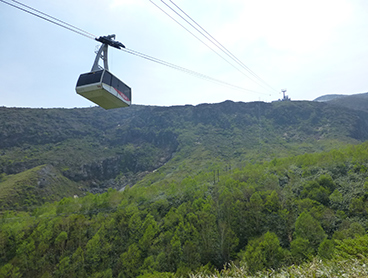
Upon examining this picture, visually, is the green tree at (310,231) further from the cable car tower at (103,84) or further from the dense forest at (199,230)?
the cable car tower at (103,84)

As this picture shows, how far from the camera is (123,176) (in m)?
126

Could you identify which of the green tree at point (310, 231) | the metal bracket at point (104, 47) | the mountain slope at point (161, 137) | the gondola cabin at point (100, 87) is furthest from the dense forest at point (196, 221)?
the metal bracket at point (104, 47)

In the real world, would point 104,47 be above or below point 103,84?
above

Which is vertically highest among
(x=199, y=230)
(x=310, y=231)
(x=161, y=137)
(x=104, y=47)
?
(x=104, y=47)

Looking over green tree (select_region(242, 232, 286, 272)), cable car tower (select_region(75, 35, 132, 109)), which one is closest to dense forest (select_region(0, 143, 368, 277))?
green tree (select_region(242, 232, 286, 272))

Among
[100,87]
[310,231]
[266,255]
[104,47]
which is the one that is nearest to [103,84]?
[100,87]

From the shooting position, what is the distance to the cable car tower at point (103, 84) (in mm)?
15262

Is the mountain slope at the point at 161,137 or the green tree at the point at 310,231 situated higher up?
the mountain slope at the point at 161,137

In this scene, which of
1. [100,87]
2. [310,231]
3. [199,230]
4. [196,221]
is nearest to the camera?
[100,87]

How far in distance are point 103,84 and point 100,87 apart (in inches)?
11.8

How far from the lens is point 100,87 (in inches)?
590

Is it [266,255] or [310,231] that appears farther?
[310,231]

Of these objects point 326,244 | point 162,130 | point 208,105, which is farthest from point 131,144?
point 326,244

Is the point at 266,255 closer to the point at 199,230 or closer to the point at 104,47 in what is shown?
the point at 199,230
